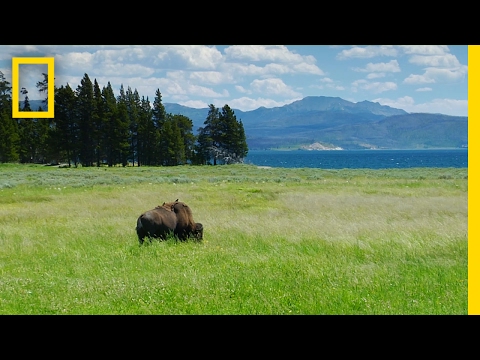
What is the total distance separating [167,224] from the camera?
1256 cm

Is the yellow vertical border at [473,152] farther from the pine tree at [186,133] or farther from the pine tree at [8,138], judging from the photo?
the pine tree at [186,133]

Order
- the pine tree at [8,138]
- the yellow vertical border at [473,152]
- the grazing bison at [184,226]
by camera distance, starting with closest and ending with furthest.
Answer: the yellow vertical border at [473,152]
the grazing bison at [184,226]
the pine tree at [8,138]

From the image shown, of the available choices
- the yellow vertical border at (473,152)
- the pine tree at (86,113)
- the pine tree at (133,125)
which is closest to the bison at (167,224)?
the yellow vertical border at (473,152)

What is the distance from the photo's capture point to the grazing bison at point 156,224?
12297 mm

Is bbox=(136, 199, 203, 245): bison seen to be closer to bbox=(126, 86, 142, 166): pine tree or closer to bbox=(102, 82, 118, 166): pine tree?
bbox=(102, 82, 118, 166): pine tree

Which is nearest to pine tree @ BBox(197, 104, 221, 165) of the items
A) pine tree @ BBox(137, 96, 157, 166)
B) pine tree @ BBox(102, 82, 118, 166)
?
pine tree @ BBox(137, 96, 157, 166)

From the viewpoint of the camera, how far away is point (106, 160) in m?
56.1

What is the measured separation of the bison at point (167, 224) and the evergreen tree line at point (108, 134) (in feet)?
130

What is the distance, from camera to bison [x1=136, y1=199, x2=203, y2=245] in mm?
12312

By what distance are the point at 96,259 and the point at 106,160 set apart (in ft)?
155

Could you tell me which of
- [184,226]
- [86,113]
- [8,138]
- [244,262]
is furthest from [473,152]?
[8,138]

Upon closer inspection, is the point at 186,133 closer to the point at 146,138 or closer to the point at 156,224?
the point at 146,138
